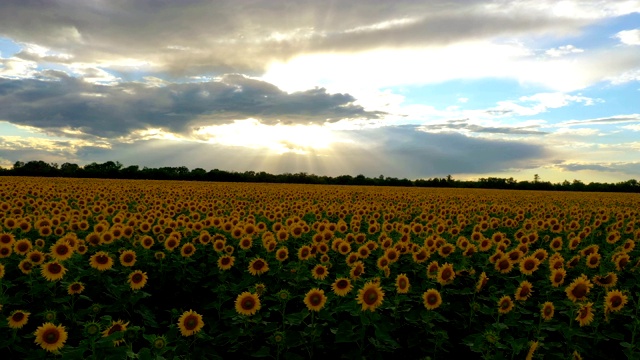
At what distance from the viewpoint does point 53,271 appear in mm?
7684

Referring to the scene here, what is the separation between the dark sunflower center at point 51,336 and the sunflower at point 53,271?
217 centimetres

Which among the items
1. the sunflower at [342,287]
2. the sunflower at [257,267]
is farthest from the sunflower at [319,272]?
the sunflower at [342,287]

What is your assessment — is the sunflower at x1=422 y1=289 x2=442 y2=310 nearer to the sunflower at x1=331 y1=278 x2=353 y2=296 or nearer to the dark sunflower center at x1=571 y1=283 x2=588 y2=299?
the sunflower at x1=331 y1=278 x2=353 y2=296

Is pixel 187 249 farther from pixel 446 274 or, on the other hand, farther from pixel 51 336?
pixel 446 274

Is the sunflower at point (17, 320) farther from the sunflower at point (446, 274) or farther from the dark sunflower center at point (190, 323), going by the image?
the sunflower at point (446, 274)

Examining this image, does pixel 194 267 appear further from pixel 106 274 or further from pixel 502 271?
pixel 502 271

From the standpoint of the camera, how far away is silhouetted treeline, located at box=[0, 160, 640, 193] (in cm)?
6569

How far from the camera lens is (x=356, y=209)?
1758 cm

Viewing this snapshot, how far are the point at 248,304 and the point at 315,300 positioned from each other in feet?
3.11

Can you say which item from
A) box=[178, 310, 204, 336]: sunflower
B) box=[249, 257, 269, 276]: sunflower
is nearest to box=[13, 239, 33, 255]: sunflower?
box=[249, 257, 269, 276]: sunflower

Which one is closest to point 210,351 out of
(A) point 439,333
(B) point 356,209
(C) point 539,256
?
(A) point 439,333

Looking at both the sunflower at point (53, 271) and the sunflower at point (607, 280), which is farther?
the sunflower at point (607, 280)

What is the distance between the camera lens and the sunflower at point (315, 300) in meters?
6.77

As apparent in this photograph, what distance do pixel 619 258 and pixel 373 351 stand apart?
5280 mm
